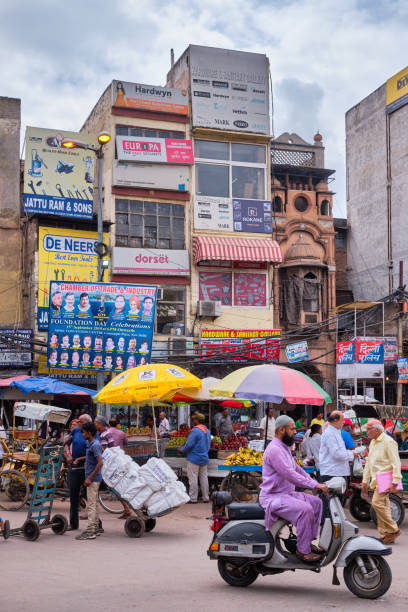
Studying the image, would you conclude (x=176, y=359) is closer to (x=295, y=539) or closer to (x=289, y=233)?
(x=289, y=233)

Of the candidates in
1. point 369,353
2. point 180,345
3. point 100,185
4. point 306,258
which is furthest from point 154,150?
point 369,353

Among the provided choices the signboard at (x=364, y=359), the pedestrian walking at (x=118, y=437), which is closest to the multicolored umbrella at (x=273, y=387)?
the pedestrian walking at (x=118, y=437)

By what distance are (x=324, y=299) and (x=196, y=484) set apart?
66.0 ft

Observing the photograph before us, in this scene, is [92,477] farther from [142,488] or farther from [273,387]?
[273,387]

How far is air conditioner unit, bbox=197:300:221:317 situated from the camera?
99.5 ft

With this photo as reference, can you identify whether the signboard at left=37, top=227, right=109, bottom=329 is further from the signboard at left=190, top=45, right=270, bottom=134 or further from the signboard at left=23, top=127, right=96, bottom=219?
the signboard at left=190, top=45, right=270, bottom=134

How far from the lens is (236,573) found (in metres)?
7.59

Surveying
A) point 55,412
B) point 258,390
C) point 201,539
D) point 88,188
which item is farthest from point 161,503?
point 88,188

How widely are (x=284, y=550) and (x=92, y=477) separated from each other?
180 inches

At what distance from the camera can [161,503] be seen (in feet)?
37.1

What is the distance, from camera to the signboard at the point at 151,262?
29.8 meters

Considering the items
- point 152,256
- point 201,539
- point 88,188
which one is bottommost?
point 201,539

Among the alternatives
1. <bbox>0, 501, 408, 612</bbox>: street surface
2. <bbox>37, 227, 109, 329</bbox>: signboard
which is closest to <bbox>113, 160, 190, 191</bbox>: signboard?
<bbox>37, 227, 109, 329</bbox>: signboard

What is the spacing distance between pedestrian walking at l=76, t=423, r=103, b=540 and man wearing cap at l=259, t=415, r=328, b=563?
171 inches
